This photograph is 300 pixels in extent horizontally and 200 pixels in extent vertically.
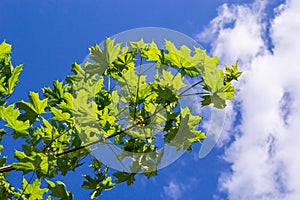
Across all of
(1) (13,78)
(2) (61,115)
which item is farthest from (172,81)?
(1) (13,78)

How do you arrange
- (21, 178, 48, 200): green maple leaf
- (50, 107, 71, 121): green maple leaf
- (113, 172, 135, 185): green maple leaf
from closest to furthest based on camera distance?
(50, 107, 71, 121): green maple leaf → (21, 178, 48, 200): green maple leaf → (113, 172, 135, 185): green maple leaf

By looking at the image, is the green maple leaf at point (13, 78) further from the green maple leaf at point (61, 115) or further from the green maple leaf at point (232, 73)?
the green maple leaf at point (232, 73)

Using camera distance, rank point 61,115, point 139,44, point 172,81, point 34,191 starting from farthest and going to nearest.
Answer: point 139,44
point 34,191
point 61,115
point 172,81

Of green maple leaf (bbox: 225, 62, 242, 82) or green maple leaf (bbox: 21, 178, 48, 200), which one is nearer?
green maple leaf (bbox: 21, 178, 48, 200)

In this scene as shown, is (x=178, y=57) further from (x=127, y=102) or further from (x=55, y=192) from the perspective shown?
(x=55, y=192)

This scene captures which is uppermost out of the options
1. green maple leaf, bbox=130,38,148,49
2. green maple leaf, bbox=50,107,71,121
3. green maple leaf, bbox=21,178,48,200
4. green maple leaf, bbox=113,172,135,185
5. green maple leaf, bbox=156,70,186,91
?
green maple leaf, bbox=130,38,148,49

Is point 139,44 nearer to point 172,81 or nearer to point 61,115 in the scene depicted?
point 172,81

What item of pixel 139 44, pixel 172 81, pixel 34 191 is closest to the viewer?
pixel 172 81

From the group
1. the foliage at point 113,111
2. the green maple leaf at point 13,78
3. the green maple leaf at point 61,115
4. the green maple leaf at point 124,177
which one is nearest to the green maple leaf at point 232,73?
the foliage at point 113,111

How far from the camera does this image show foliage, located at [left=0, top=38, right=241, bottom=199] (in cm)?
241

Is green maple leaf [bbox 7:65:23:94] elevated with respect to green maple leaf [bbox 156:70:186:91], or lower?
elevated

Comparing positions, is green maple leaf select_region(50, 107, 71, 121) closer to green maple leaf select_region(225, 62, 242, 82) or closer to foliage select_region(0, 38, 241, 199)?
foliage select_region(0, 38, 241, 199)

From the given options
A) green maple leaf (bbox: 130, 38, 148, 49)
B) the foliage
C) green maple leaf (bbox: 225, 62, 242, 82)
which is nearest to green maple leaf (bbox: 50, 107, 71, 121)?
the foliage

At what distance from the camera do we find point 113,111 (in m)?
2.78
